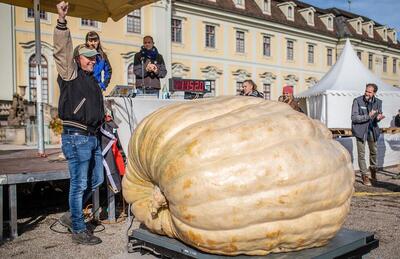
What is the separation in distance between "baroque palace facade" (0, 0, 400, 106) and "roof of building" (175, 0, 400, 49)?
3.5 inches

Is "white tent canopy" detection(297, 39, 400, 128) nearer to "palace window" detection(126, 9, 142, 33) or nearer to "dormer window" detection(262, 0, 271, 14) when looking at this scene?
"palace window" detection(126, 9, 142, 33)

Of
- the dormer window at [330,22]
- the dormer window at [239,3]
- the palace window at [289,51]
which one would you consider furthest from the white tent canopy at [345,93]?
the dormer window at [330,22]

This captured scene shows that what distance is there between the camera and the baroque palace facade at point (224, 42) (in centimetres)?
2222

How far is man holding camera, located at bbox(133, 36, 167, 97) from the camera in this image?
618 cm

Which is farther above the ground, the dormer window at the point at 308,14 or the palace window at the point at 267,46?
the dormer window at the point at 308,14

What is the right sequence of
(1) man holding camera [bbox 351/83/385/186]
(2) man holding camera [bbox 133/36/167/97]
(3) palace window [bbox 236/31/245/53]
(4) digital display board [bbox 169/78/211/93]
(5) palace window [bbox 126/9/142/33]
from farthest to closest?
(3) palace window [bbox 236/31/245/53]
(5) palace window [bbox 126/9/142/33]
(1) man holding camera [bbox 351/83/385/186]
(2) man holding camera [bbox 133/36/167/97]
(4) digital display board [bbox 169/78/211/93]

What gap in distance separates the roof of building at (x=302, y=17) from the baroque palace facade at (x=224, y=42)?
0.09m

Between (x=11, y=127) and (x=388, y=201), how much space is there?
16.0 metres

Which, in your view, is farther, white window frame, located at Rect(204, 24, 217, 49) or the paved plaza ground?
white window frame, located at Rect(204, 24, 217, 49)

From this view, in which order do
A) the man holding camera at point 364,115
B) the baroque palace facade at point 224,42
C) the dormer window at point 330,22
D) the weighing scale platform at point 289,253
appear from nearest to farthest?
the weighing scale platform at point 289,253, the man holding camera at point 364,115, the baroque palace facade at point 224,42, the dormer window at point 330,22

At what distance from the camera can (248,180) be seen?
2.31m

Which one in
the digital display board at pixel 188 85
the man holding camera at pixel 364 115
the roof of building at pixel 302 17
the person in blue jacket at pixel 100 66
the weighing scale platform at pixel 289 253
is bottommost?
the weighing scale platform at pixel 289 253

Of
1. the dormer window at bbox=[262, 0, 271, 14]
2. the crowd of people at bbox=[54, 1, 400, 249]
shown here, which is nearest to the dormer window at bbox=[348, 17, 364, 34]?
the dormer window at bbox=[262, 0, 271, 14]

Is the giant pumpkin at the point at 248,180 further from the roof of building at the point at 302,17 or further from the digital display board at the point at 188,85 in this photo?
the roof of building at the point at 302,17
